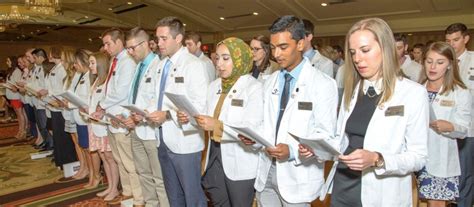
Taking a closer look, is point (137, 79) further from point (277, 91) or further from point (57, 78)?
point (57, 78)

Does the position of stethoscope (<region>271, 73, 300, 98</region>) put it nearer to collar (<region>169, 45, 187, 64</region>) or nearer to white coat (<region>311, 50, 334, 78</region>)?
collar (<region>169, 45, 187, 64</region>)

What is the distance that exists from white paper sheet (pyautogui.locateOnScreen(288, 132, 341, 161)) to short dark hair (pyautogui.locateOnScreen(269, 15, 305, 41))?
628 mm

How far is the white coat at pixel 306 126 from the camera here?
5.78 feet

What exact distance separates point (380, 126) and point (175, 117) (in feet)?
5.00

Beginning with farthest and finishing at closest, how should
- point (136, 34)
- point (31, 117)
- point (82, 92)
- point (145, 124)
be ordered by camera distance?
1. point (31, 117)
2. point (82, 92)
3. point (136, 34)
4. point (145, 124)

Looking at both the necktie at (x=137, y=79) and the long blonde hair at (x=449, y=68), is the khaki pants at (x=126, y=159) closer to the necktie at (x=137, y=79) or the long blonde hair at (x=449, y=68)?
the necktie at (x=137, y=79)

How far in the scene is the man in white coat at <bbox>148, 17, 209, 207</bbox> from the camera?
262 centimetres

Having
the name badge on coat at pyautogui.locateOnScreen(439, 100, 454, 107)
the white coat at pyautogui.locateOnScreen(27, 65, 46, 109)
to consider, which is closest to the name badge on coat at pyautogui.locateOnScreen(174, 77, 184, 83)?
the name badge on coat at pyautogui.locateOnScreen(439, 100, 454, 107)

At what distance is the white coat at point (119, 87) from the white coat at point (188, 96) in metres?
0.77

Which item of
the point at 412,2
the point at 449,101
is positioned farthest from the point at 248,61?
the point at 412,2

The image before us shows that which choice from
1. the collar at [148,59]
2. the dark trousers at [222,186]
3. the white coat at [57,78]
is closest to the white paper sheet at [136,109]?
the dark trousers at [222,186]

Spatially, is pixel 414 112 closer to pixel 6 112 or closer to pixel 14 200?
pixel 14 200

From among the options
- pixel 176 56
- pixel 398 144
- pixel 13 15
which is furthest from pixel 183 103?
pixel 13 15

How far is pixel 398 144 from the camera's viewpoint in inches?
58.2
